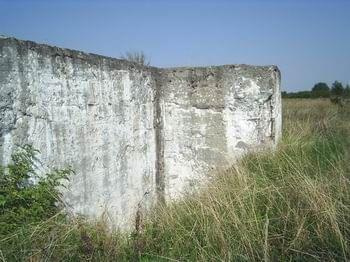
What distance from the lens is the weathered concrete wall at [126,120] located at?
3.38m

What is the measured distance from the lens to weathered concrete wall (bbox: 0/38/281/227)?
3.38 m

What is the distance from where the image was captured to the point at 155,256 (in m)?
3.29

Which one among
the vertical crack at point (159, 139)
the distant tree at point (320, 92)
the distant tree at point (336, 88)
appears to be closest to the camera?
the vertical crack at point (159, 139)

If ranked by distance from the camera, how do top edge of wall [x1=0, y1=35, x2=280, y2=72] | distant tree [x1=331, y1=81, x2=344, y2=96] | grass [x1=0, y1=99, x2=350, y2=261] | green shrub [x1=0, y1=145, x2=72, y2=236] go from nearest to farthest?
grass [x1=0, y1=99, x2=350, y2=261] → green shrub [x1=0, y1=145, x2=72, y2=236] → top edge of wall [x1=0, y1=35, x2=280, y2=72] → distant tree [x1=331, y1=81, x2=344, y2=96]

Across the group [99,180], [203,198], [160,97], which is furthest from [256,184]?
[160,97]

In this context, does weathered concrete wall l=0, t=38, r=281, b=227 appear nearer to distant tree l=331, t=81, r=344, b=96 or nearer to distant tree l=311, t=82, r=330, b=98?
distant tree l=331, t=81, r=344, b=96

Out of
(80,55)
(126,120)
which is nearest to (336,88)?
(126,120)

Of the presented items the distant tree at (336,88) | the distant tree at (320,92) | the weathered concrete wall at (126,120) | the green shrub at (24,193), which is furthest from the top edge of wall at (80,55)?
the distant tree at (320,92)

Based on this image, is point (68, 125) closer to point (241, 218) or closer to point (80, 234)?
point (80, 234)

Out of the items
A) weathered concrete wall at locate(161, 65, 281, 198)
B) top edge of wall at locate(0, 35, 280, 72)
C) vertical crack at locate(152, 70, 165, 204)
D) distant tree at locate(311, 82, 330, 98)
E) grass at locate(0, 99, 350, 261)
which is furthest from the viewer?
distant tree at locate(311, 82, 330, 98)

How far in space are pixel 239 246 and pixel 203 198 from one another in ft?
3.46

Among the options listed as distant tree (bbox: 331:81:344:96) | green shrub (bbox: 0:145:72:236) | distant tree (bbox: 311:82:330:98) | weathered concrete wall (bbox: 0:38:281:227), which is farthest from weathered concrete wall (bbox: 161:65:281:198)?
distant tree (bbox: 311:82:330:98)

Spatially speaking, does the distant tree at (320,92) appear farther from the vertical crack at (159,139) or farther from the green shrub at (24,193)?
the green shrub at (24,193)

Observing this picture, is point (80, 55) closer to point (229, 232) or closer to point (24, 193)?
point (24, 193)
